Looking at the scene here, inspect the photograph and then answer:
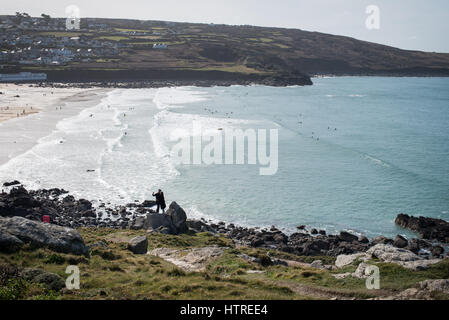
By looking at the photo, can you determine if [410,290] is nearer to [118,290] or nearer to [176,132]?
[118,290]

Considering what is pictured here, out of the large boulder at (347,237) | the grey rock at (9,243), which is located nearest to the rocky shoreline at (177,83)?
the large boulder at (347,237)

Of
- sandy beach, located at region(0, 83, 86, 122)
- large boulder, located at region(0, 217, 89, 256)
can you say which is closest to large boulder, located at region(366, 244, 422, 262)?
large boulder, located at region(0, 217, 89, 256)

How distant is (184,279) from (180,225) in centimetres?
1088

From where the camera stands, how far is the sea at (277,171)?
106 ft

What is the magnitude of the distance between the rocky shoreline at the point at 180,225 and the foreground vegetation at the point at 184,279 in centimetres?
676

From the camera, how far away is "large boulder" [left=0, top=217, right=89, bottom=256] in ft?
50.2

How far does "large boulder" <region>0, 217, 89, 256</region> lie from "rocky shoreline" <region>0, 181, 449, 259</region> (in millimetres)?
8499

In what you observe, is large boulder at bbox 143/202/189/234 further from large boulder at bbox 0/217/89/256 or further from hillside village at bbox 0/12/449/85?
hillside village at bbox 0/12/449/85

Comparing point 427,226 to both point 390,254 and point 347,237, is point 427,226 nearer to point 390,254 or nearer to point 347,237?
point 347,237

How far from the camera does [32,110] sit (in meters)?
74.7

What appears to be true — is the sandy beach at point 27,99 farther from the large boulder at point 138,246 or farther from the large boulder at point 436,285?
the large boulder at point 436,285

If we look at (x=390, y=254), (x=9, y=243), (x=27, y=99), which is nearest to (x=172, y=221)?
(x=9, y=243)

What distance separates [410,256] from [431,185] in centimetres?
2242

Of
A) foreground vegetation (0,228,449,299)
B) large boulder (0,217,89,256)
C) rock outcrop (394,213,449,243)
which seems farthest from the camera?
rock outcrop (394,213,449,243)
